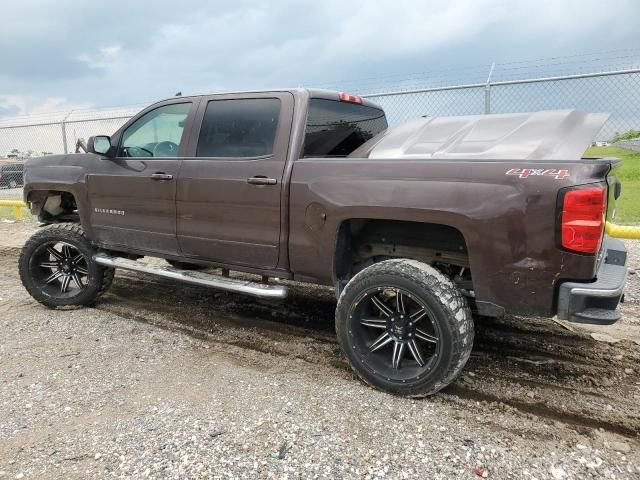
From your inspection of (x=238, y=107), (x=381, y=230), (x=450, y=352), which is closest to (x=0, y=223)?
(x=238, y=107)

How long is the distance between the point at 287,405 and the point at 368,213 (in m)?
1.30

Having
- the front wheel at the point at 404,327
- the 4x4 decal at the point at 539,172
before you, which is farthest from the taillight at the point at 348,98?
the 4x4 decal at the point at 539,172

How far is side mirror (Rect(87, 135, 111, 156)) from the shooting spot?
14.8 ft

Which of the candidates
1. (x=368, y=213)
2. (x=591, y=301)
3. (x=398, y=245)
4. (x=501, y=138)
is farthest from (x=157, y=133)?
(x=591, y=301)

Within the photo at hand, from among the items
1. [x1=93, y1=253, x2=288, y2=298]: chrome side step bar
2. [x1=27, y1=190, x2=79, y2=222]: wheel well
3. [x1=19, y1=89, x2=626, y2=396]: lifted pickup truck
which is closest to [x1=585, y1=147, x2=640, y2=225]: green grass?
[x1=19, y1=89, x2=626, y2=396]: lifted pickup truck

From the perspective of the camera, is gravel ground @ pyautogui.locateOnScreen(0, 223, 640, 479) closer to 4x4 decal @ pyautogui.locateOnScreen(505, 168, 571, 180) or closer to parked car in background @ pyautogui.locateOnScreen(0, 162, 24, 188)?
4x4 decal @ pyautogui.locateOnScreen(505, 168, 571, 180)

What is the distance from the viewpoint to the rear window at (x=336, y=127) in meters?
3.79

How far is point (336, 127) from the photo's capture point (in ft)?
13.3

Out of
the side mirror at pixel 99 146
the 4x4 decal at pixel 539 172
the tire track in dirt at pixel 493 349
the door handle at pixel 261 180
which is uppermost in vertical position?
the side mirror at pixel 99 146

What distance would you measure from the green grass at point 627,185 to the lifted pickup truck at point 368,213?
134cm

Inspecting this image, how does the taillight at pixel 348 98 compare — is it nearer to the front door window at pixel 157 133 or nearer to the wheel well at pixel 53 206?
the front door window at pixel 157 133

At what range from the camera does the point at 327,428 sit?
2807 millimetres

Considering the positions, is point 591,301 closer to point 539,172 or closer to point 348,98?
point 539,172

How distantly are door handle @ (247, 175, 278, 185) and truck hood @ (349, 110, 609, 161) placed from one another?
0.67 metres
